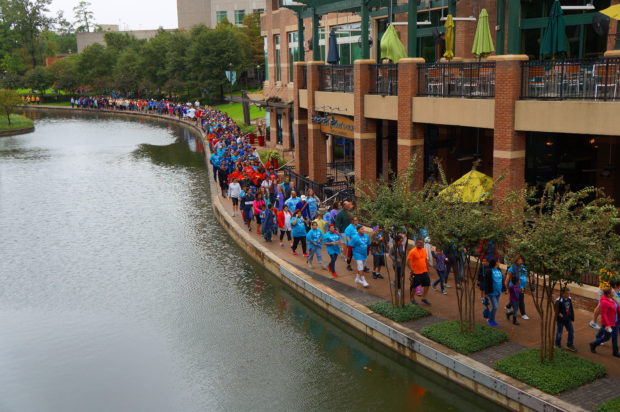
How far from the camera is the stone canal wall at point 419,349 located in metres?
10.2

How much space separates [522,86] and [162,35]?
252 feet

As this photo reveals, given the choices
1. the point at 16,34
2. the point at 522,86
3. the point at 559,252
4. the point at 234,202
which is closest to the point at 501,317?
the point at 559,252

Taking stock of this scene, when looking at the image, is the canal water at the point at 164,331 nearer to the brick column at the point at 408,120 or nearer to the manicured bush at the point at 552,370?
the manicured bush at the point at 552,370

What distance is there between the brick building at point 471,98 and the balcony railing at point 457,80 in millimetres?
30

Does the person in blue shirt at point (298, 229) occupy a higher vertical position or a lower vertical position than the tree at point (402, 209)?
lower

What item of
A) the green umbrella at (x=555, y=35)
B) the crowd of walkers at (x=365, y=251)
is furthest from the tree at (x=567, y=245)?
the green umbrella at (x=555, y=35)

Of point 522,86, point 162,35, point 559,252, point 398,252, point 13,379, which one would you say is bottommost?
point 13,379

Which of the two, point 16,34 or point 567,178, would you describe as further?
point 16,34

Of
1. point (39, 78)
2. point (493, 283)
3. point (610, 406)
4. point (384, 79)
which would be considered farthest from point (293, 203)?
point (39, 78)

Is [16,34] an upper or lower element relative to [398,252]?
upper

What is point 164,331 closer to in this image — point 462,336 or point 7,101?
point 462,336

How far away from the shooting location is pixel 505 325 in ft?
42.2

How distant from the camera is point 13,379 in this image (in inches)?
484

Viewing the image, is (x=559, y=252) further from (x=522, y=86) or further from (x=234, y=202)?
(x=234, y=202)
